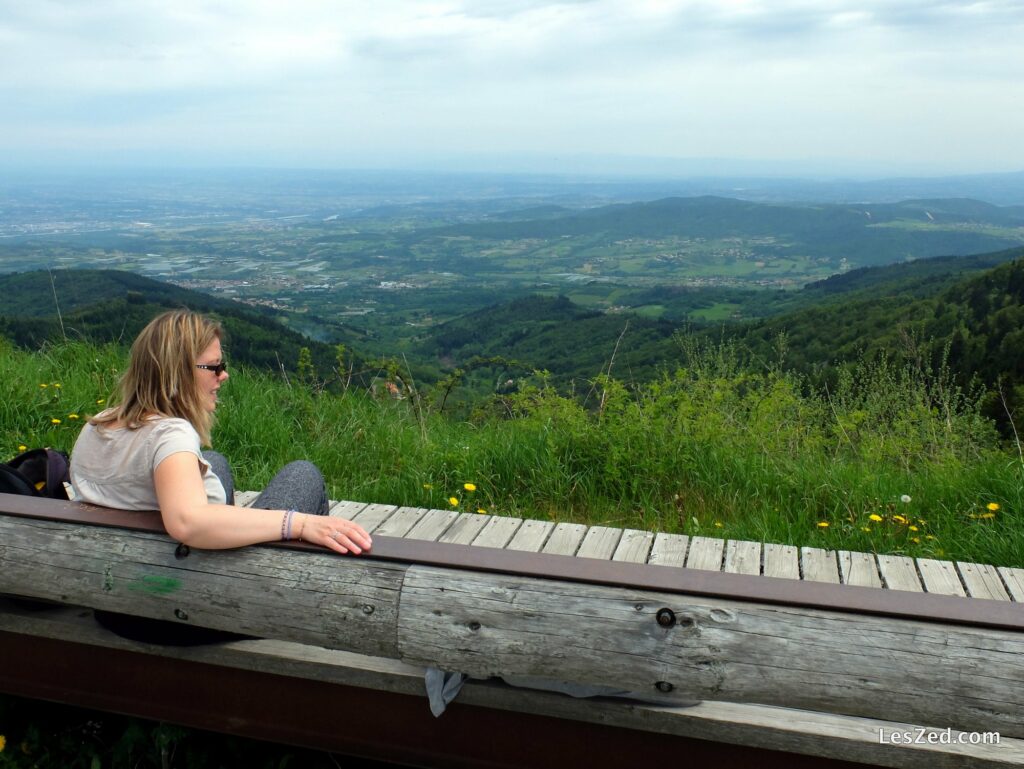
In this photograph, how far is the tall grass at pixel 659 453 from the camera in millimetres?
3455

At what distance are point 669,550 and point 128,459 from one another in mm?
1943

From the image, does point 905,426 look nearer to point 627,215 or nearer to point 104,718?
point 104,718

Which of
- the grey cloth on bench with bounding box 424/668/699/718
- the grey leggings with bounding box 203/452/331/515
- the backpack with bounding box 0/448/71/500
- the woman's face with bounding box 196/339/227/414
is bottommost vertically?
the grey cloth on bench with bounding box 424/668/699/718

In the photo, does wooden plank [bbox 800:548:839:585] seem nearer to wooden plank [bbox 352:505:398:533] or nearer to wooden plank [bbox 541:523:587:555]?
wooden plank [bbox 541:523:587:555]

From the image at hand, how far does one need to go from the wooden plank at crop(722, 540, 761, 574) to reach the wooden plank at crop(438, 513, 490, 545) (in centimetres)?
100

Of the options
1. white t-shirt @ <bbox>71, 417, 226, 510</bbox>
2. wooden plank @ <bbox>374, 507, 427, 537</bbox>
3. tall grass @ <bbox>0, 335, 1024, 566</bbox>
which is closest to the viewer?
white t-shirt @ <bbox>71, 417, 226, 510</bbox>

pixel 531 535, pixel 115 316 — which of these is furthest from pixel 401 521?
pixel 115 316

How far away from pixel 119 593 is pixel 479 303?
81015 millimetres

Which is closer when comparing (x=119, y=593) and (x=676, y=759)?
(x=676, y=759)

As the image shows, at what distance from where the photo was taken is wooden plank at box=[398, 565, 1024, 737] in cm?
144

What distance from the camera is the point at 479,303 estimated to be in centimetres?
8238

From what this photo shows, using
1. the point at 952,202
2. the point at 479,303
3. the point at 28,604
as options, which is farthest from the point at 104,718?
the point at 952,202

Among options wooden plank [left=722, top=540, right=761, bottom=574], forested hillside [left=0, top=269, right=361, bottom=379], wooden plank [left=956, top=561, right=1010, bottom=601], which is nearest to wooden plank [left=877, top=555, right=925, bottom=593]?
wooden plank [left=956, top=561, right=1010, bottom=601]

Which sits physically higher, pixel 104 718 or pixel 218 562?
pixel 218 562
